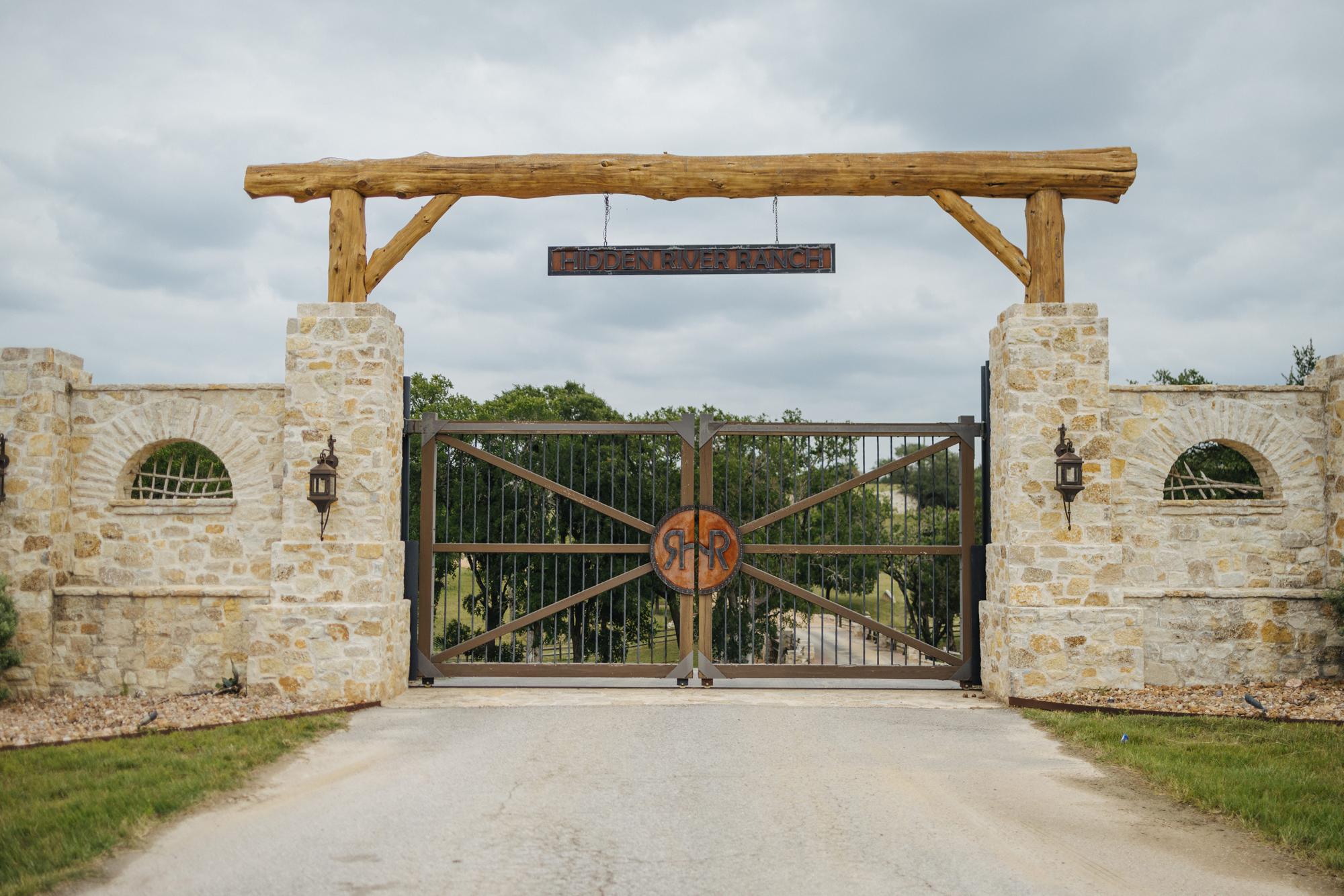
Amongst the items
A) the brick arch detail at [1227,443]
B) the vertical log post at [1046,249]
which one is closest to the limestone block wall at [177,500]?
the vertical log post at [1046,249]

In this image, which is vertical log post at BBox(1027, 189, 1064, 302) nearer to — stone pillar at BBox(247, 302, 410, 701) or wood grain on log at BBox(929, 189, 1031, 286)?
wood grain on log at BBox(929, 189, 1031, 286)

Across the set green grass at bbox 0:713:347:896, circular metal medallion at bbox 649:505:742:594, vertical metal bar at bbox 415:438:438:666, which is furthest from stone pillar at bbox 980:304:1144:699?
green grass at bbox 0:713:347:896

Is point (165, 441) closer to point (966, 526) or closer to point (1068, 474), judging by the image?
point (966, 526)

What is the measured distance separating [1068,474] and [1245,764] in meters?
2.73

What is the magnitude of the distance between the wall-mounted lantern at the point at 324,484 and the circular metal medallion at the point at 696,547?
2.88m

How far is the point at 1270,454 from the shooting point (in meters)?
8.81

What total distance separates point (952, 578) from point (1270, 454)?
427 inches

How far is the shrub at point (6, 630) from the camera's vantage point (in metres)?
8.48

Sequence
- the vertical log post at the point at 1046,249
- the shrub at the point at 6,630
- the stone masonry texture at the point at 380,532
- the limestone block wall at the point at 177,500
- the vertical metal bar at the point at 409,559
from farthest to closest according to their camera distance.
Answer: the vertical metal bar at the point at 409,559
the limestone block wall at the point at 177,500
the vertical log post at the point at 1046,249
the shrub at the point at 6,630
the stone masonry texture at the point at 380,532

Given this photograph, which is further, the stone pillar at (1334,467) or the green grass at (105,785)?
the stone pillar at (1334,467)

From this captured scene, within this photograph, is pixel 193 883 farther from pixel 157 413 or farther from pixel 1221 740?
pixel 1221 740

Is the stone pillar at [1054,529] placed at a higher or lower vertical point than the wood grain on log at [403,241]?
lower

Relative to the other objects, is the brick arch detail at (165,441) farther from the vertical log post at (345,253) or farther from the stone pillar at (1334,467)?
the stone pillar at (1334,467)

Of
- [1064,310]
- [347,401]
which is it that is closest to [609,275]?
[347,401]
